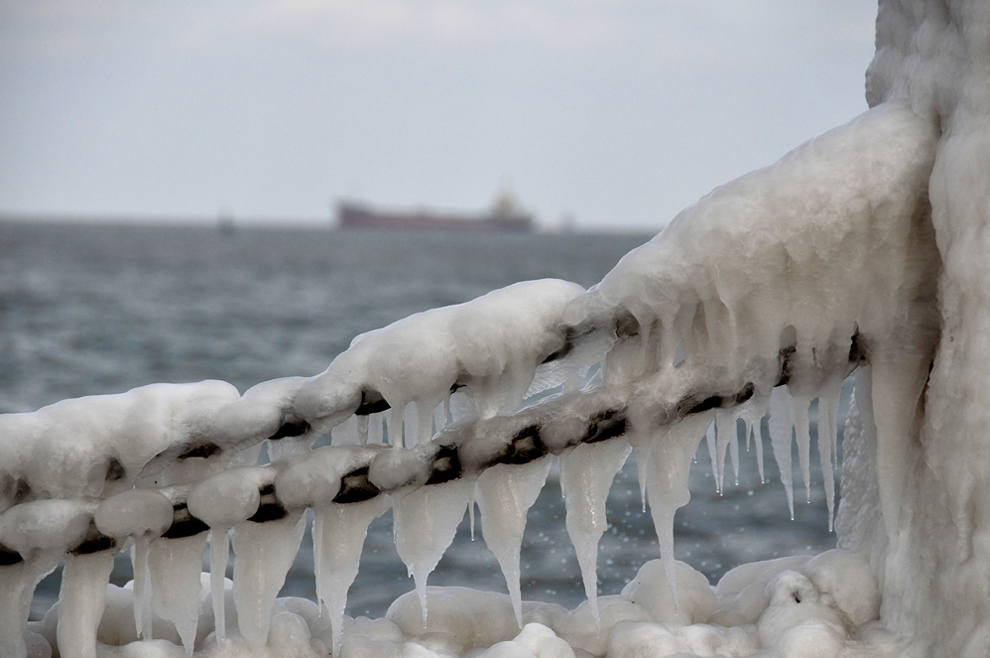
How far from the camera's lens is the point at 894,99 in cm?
197

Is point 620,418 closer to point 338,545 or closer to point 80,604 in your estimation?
point 338,545

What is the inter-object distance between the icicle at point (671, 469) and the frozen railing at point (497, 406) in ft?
0.05

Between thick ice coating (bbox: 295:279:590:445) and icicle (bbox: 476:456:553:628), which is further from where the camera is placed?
icicle (bbox: 476:456:553:628)

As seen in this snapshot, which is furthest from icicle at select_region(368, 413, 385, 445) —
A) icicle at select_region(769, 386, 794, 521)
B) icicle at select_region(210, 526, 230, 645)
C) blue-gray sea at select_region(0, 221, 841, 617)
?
blue-gray sea at select_region(0, 221, 841, 617)

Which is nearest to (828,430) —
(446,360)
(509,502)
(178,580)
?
(509,502)

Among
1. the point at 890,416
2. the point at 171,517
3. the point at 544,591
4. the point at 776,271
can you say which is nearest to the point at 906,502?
the point at 890,416

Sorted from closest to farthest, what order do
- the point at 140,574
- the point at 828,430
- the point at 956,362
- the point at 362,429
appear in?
the point at 956,362
the point at 140,574
the point at 362,429
the point at 828,430

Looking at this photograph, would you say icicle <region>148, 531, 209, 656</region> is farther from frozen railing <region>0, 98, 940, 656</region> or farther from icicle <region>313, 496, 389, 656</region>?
icicle <region>313, 496, 389, 656</region>

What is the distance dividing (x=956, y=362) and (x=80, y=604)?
164 cm

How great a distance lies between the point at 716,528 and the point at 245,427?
3480 millimetres

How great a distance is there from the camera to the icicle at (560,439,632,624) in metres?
2.00

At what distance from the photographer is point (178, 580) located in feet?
6.25

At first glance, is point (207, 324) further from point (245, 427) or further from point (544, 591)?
point (245, 427)

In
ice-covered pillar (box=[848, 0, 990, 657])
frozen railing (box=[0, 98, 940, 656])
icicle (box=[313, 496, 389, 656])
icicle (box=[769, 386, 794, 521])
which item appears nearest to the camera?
ice-covered pillar (box=[848, 0, 990, 657])
